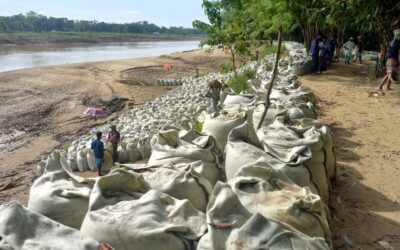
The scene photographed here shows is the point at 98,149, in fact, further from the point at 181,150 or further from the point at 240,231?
the point at 240,231

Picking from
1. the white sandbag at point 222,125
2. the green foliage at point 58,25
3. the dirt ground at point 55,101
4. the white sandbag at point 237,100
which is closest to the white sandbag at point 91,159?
the dirt ground at point 55,101

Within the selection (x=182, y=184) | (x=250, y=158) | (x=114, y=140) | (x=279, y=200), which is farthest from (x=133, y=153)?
(x=279, y=200)

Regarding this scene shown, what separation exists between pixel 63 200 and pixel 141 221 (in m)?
0.68

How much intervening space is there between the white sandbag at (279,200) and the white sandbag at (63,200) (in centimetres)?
103

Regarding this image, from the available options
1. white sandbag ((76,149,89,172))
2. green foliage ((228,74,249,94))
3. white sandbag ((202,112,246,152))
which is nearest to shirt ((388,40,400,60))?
green foliage ((228,74,249,94))

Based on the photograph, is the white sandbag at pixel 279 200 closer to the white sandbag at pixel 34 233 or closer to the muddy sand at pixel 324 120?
the muddy sand at pixel 324 120

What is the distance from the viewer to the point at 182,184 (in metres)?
3.07

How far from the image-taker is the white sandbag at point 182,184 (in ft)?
10.0

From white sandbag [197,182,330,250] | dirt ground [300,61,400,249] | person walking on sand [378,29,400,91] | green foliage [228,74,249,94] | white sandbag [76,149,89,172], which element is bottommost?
white sandbag [76,149,89,172]

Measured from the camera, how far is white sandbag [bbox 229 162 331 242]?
2684 mm

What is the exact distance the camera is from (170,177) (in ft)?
10.4

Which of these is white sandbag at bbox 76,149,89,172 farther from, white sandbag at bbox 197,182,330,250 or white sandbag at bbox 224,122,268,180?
white sandbag at bbox 197,182,330,250

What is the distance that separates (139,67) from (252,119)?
2111 centimetres

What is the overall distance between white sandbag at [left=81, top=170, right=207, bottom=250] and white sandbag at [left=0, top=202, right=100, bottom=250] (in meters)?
0.22
